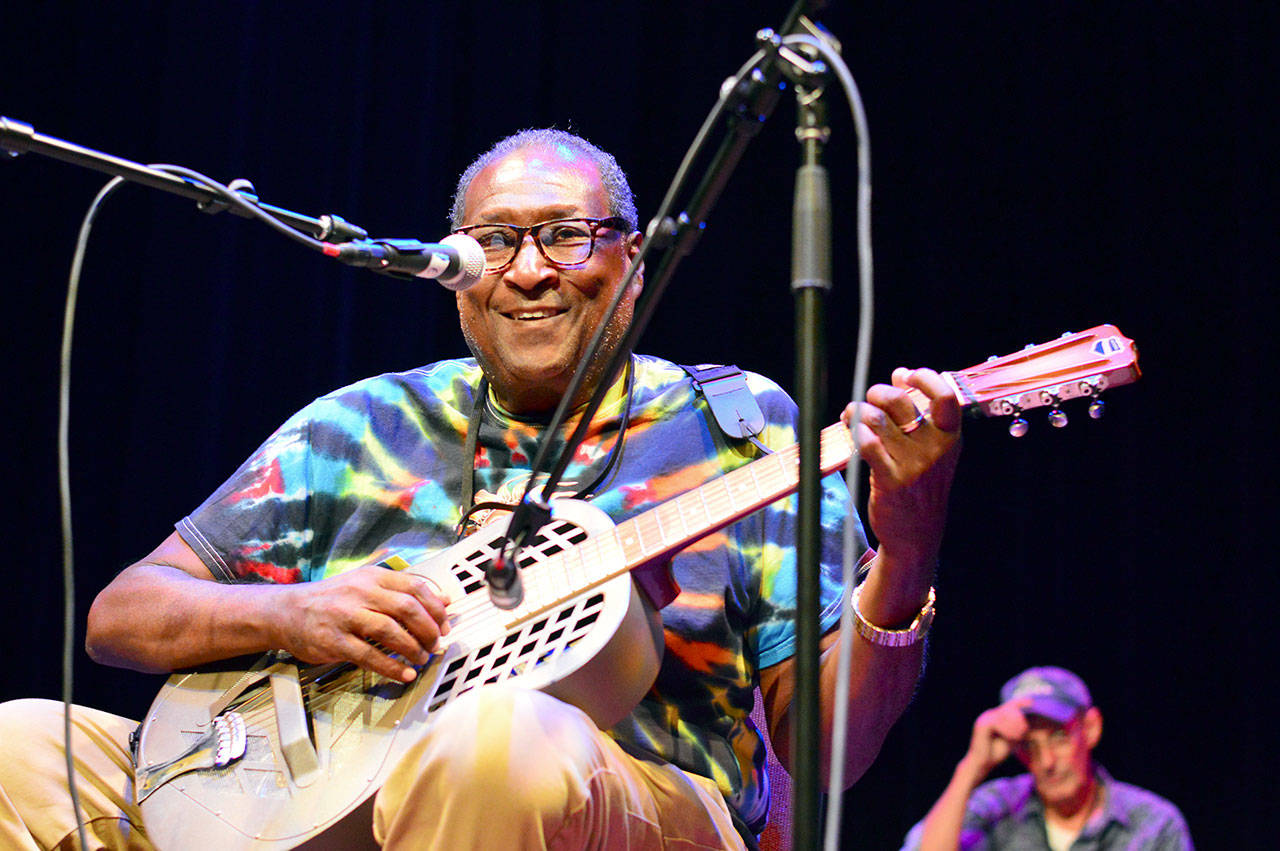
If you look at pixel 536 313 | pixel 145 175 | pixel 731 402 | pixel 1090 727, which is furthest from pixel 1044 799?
pixel 145 175

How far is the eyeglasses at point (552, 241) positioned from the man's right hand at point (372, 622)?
2.28 ft

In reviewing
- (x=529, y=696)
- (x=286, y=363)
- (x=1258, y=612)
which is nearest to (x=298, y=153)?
(x=286, y=363)

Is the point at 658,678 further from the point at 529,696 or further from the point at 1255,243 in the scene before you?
the point at 1255,243

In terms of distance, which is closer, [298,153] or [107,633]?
[107,633]

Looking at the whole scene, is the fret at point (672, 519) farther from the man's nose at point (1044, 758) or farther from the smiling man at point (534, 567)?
the man's nose at point (1044, 758)

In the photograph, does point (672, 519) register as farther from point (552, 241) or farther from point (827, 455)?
point (552, 241)

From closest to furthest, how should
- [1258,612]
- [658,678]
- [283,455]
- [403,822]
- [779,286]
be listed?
[403,822] → [658,678] → [283,455] → [1258,612] → [779,286]

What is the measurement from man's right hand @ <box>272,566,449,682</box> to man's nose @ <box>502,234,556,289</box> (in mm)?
646

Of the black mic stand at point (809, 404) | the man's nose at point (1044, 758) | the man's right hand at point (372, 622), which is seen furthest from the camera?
the man's nose at point (1044, 758)

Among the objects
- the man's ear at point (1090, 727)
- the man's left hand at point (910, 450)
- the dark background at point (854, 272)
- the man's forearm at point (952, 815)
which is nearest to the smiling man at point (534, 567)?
the man's left hand at point (910, 450)

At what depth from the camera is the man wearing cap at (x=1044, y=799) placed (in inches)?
89.6

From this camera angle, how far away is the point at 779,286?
3279 millimetres

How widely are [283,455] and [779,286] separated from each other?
1601 millimetres

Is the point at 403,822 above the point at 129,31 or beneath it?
beneath
